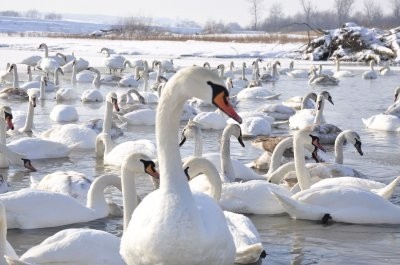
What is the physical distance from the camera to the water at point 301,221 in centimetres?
635

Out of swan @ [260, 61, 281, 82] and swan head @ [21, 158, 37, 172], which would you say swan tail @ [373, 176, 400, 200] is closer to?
swan head @ [21, 158, 37, 172]

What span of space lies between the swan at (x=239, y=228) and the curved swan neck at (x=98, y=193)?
2.52ft

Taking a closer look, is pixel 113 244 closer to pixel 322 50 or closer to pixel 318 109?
pixel 318 109

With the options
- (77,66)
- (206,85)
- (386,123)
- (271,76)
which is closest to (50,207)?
(206,85)

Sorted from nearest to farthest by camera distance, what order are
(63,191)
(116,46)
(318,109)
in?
(63,191), (318,109), (116,46)

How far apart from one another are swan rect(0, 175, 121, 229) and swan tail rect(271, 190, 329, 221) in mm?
1462

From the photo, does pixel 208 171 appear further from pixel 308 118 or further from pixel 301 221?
pixel 308 118

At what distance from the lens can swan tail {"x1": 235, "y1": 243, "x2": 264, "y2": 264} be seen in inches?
223

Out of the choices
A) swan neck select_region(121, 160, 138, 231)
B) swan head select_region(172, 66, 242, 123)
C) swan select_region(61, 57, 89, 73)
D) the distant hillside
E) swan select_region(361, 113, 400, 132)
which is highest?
swan head select_region(172, 66, 242, 123)

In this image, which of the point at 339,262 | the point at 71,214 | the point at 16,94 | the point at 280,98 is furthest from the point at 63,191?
the point at 280,98

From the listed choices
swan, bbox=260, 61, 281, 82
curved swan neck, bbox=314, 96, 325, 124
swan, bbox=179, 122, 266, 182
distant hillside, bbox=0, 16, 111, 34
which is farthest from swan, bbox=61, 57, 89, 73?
distant hillside, bbox=0, 16, 111, 34

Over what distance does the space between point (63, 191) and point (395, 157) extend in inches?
212

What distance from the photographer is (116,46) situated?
168ft

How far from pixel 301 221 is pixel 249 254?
5.65 ft
